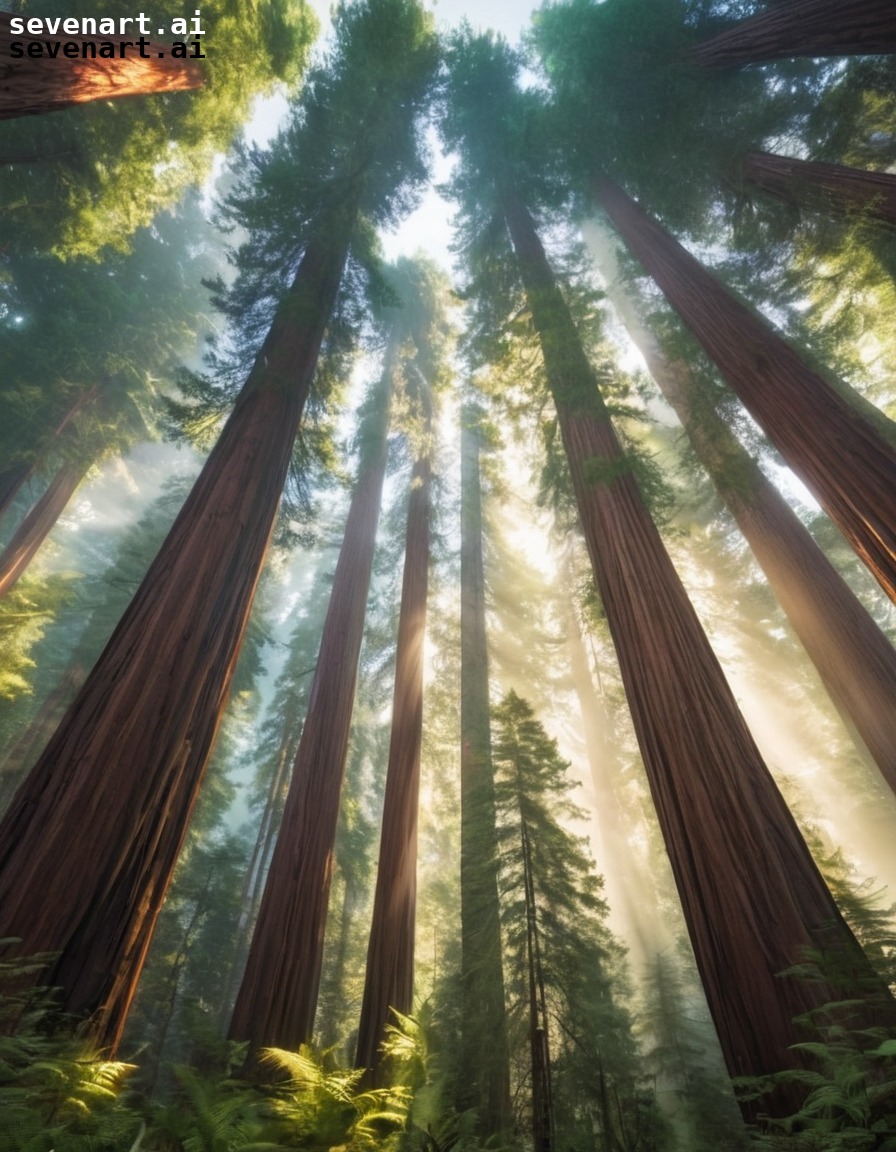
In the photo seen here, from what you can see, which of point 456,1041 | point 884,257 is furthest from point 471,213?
point 456,1041

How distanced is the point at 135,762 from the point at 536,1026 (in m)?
4.56

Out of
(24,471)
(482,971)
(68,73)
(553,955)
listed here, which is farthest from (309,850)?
(24,471)

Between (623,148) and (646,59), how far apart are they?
1.05 meters

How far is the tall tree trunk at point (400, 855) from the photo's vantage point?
545cm

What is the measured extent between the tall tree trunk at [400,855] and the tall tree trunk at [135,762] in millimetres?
3945

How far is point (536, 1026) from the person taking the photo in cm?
448

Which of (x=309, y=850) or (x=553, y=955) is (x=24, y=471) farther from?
(x=553, y=955)

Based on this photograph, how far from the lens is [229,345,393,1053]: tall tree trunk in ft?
16.0

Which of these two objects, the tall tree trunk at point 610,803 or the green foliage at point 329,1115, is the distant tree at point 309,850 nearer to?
the green foliage at point 329,1115

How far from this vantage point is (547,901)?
209 inches

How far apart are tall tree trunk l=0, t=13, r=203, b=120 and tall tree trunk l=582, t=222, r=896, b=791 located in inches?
291

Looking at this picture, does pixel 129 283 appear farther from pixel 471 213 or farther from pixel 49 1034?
pixel 49 1034

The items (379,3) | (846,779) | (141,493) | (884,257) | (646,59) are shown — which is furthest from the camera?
(141,493)

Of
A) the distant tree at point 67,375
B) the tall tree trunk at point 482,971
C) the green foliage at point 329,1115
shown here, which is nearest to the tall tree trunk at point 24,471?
the distant tree at point 67,375
